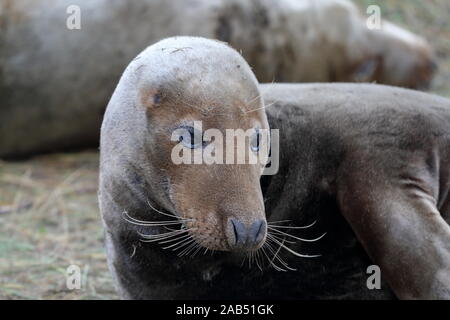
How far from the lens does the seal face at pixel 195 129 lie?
3039 mm

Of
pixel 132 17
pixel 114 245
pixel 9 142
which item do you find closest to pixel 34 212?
pixel 9 142

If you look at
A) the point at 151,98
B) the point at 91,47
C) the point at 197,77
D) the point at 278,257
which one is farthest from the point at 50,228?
the point at 197,77

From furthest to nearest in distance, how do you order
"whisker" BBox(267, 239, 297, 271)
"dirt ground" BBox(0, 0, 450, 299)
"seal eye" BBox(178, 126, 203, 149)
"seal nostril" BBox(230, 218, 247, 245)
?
"dirt ground" BBox(0, 0, 450, 299) < "whisker" BBox(267, 239, 297, 271) < "seal eye" BBox(178, 126, 203, 149) < "seal nostril" BBox(230, 218, 247, 245)

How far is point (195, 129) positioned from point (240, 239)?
0.42 m

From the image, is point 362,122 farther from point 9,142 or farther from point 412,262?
point 9,142

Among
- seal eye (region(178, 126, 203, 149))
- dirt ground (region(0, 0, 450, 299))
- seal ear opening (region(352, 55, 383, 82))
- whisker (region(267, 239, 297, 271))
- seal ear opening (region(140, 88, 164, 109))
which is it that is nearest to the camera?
seal eye (region(178, 126, 203, 149))

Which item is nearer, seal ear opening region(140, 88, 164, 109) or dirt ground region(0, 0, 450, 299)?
seal ear opening region(140, 88, 164, 109)

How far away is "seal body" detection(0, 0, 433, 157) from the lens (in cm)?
664

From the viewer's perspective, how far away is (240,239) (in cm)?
299

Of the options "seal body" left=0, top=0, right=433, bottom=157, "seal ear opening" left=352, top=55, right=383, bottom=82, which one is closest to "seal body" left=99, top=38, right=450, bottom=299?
"seal body" left=0, top=0, right=433, bottom=157

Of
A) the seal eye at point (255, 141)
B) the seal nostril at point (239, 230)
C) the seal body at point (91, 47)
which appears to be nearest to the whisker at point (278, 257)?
the seal eye at point (255, 141)

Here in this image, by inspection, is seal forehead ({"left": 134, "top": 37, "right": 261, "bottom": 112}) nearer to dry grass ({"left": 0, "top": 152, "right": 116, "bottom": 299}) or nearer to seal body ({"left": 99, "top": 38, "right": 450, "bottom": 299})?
seal body ({"left": 99, "top": 38, "right": 450, "bottom": 299})

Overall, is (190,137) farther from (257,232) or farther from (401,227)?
(401,227)
